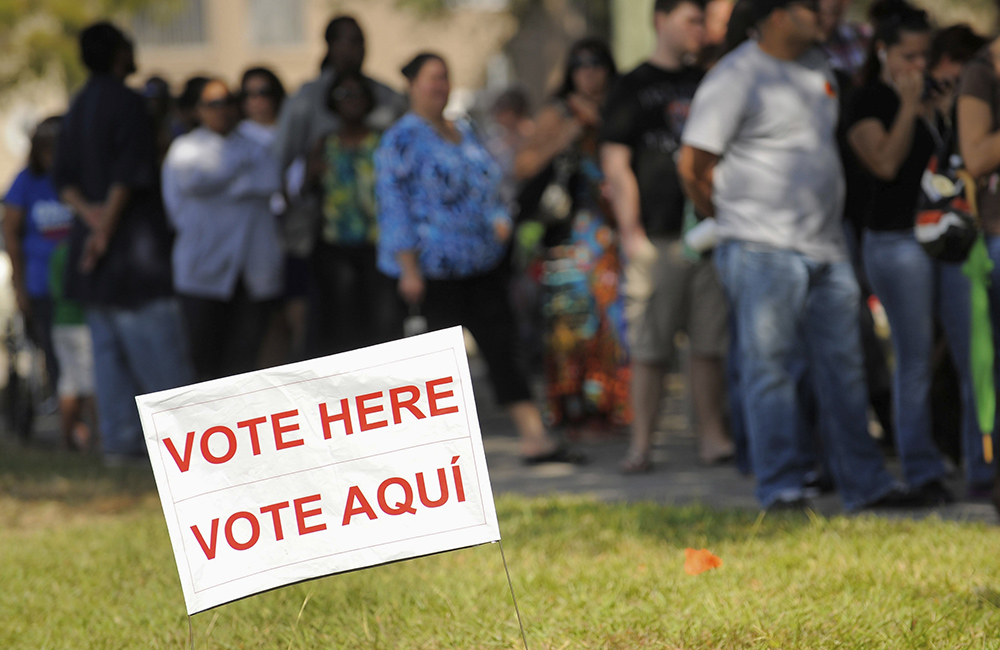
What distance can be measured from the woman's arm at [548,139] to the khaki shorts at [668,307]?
1.24 metres

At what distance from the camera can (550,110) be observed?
8.57 m

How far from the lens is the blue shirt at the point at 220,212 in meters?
8.09

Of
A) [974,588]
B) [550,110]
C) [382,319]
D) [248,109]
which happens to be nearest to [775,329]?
[974,588]

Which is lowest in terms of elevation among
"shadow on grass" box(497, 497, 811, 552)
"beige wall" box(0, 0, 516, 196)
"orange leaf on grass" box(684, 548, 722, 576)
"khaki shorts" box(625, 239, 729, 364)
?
"shadow on grass" box(497, 497, 811, 552)

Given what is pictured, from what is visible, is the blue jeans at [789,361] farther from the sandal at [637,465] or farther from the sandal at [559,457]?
the sandal at [559,457]

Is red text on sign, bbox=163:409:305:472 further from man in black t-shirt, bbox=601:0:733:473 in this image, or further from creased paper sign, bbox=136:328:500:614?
man in black t-shirt, bbox=601:0:733:473

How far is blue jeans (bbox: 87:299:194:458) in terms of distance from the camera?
27.1 ft

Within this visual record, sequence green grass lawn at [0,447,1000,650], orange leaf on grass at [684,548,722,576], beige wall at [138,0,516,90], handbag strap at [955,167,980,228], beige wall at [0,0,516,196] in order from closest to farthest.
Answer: green grass lawn at [0,447,1000,650] → orange leaf on grass at [684,548,722,576] → handbag strap at [955,167,980,228] → beige wall at [0,0,516,196] → beige wall at [138,0,516,90]

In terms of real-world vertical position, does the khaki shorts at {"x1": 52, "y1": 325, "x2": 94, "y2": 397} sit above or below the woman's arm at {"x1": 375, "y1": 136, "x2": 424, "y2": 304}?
below

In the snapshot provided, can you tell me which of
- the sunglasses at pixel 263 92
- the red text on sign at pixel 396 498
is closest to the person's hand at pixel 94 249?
the sunglasses at pixel 263 92

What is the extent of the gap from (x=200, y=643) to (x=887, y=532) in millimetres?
2459

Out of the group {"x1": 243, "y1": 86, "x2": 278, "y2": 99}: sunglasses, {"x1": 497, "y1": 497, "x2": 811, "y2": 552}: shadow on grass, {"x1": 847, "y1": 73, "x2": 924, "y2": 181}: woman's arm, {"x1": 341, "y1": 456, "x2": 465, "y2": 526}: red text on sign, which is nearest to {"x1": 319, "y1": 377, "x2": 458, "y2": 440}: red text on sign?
{"x1": 341, "y1": 456, "x2": 465, "y2": 526}: red text on sign

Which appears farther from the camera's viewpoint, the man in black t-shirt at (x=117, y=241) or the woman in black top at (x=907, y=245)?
the man in black t-shirt at (x=117, y=241)

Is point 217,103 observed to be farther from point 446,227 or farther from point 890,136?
point 890,136
